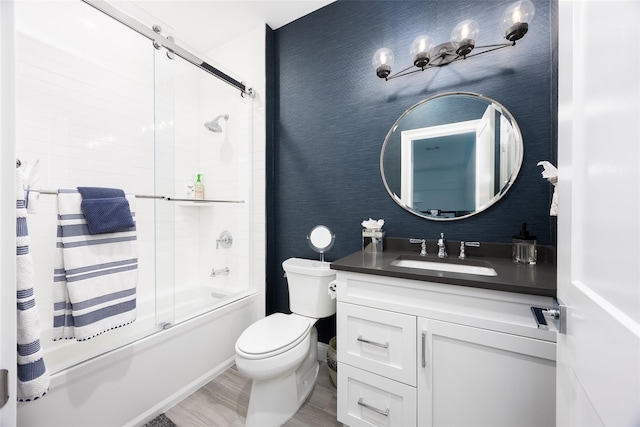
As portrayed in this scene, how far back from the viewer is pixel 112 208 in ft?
4.25

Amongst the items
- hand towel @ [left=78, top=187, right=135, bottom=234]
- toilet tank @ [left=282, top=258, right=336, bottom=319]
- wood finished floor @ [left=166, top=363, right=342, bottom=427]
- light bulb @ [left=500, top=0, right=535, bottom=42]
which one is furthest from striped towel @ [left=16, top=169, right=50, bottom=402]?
light bulb @ [left=500, top=0, right=535, bottom=42]

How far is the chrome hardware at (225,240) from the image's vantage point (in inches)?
89.2

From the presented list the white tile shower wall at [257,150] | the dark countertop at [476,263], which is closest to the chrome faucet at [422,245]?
the dark countertop at [476,263]

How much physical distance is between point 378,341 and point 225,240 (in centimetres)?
161

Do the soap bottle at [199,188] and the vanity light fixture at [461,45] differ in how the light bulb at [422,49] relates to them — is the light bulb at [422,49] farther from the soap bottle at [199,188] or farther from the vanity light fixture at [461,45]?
the soap bottle at [199,188]

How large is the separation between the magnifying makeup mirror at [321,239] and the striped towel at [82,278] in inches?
45.7

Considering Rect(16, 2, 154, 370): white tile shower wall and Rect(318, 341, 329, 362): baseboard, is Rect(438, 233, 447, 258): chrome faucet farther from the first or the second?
Rect(16, 2, 154, 370): white tile shower wall

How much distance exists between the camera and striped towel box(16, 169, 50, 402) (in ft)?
2.64

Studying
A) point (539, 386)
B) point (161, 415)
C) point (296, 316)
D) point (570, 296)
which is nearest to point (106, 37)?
point (296, 316)

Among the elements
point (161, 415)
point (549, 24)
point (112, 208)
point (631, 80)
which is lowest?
point (161, 415)

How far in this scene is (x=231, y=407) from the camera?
4.91ft

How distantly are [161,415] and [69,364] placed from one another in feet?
1.91

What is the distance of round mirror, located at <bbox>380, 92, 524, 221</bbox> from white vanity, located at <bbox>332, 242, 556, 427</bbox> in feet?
1.43

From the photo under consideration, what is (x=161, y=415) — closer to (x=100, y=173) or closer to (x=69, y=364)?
(x=69, y=364)
